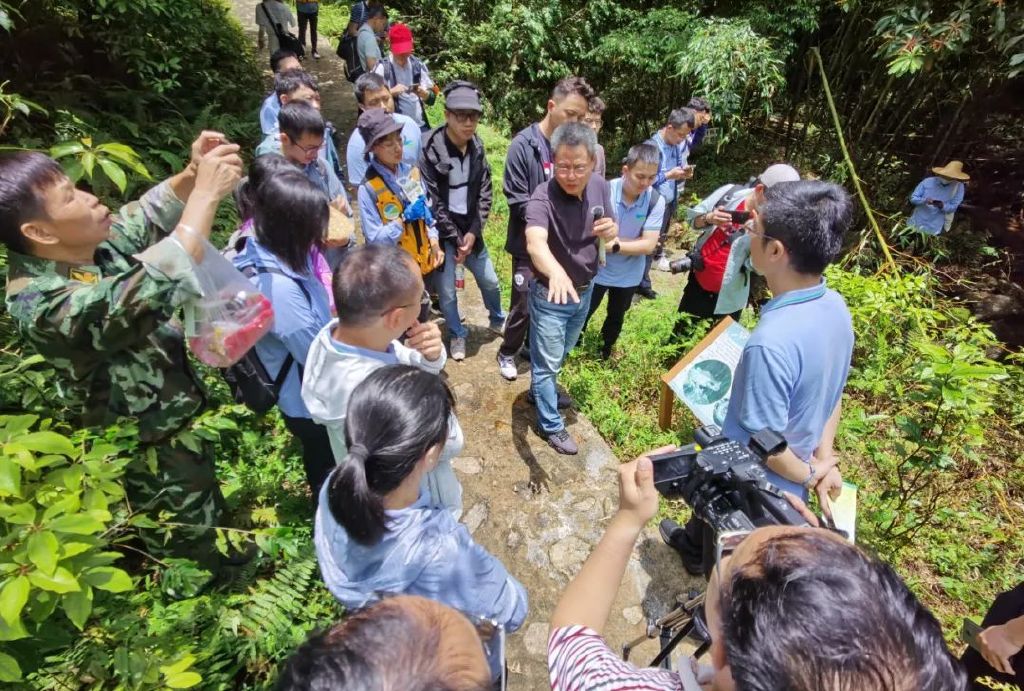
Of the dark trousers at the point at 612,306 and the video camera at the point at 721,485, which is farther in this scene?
the dark trousers at the point at 612,306

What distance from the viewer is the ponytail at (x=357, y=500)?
1377 millimetres

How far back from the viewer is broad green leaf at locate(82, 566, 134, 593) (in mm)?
1229

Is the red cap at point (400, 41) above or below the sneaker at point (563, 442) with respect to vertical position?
above

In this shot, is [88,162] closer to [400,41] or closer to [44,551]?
[44,551]

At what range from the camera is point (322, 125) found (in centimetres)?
319

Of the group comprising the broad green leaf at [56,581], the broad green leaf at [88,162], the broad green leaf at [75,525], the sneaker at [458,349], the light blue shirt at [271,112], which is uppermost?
the broad green leaf at [88,162]

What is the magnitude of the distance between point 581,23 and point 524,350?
297 inches

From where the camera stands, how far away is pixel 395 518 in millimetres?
1557

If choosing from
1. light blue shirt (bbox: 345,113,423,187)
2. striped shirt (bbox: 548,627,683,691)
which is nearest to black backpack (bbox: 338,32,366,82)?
light blue shirt (bbox: 345,113,423,187)

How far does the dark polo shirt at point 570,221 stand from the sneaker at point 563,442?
3.63 feet

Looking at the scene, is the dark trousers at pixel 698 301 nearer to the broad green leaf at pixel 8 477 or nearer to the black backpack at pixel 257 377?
the black backpack at pixel 257 377

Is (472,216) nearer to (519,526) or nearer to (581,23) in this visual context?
(519,526)

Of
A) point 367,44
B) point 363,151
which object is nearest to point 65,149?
point 363,151

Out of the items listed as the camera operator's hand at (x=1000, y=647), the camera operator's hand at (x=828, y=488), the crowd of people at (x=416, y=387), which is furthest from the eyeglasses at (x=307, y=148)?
the camera operator's hand at (x=1000, y=647)
